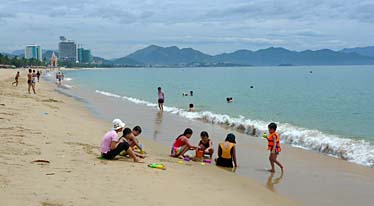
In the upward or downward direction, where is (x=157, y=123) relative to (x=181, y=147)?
downward

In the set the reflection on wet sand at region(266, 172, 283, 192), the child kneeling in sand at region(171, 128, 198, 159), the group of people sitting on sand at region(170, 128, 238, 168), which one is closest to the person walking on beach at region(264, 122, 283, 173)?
the reflection on wet sand at region(266, 172, 283, 192)

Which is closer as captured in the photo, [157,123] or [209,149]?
[209,149]

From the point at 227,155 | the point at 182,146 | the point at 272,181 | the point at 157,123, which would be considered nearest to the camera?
the point at 272,181

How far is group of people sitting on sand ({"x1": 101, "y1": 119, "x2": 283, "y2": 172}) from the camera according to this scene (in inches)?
381

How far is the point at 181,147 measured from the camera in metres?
11.4

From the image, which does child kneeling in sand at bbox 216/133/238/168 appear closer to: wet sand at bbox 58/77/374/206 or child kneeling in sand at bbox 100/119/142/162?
wet sand at bbox 58/77/374/206

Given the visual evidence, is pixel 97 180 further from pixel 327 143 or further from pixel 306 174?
pixel 327 143

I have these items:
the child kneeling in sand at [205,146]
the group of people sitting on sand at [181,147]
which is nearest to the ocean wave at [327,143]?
the group of people sitting on sand at [181,147]

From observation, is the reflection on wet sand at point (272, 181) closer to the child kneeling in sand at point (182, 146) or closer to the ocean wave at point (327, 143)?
the child kneeling in sand at point (182, 146)

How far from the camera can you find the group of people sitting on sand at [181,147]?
9.68 metres

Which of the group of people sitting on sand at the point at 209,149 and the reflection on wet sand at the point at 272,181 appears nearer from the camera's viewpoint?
the reflection on wet sand at the point at 272,181

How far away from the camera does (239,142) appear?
1502 centimetres

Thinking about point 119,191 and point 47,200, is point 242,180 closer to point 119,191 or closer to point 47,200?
point 119,191

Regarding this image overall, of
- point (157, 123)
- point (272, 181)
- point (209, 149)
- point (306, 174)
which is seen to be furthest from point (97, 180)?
point (157, 123)
